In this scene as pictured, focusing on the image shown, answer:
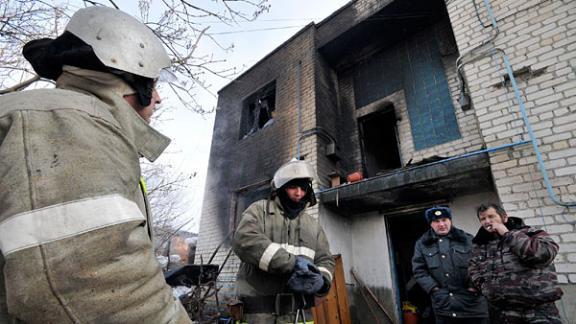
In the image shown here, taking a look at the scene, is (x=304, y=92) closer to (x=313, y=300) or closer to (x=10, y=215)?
(x=313, y=300)

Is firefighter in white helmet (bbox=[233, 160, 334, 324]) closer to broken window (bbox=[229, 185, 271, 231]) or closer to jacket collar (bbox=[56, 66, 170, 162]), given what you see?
jacket collar (bbox=[56, 66, 170, 162])

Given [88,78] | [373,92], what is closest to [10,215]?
[88,78]

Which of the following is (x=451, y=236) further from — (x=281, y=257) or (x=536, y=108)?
(x=281, y=257)

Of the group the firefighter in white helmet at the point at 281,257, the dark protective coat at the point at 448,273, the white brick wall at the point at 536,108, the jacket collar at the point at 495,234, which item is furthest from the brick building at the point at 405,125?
the firefighter in white helmet at the point at 281,257

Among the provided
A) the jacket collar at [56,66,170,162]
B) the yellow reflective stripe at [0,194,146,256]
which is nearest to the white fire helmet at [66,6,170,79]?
the jacket collar at [56,66,170,162]

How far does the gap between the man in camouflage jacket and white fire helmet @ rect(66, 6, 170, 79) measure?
322cm

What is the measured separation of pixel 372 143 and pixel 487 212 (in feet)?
13.5

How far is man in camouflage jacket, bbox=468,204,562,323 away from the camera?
2.21 meters

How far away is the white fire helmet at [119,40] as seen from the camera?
106 cm

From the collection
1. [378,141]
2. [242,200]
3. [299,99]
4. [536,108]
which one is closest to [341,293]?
[242,200]

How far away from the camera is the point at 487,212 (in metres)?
2.73

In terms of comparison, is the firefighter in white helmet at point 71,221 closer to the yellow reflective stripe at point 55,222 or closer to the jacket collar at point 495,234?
the yellow reflective stripe at point 55,222

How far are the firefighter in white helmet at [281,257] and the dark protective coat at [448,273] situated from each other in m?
1.55

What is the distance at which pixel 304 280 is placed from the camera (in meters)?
1.92
